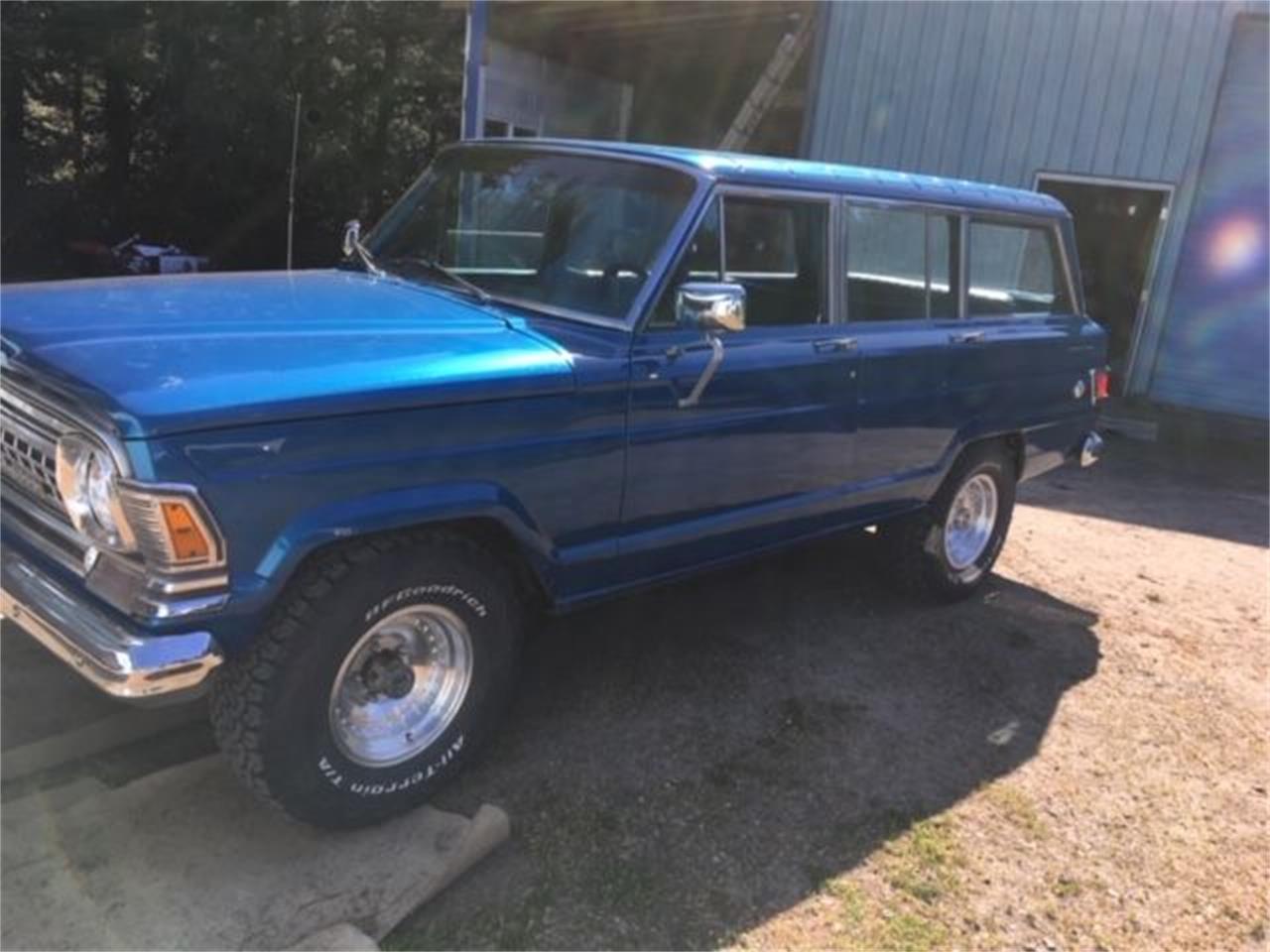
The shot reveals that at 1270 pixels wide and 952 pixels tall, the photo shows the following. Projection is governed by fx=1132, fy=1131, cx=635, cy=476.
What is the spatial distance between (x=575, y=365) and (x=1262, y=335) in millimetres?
9874

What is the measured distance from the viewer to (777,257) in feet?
13.9

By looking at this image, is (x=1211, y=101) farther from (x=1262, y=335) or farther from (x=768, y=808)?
(x=768, y=808)

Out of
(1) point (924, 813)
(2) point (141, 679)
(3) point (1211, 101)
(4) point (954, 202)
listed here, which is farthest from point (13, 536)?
(3) point (1211, 101)

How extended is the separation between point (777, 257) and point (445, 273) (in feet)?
4.04

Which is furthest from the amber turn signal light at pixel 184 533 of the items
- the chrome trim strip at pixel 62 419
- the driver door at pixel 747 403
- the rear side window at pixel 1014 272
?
the rear side window at pixel 1014 272

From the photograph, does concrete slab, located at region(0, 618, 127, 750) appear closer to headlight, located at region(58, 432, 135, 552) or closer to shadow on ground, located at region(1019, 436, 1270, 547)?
headlight, located at region(58, 432, 135, 552)

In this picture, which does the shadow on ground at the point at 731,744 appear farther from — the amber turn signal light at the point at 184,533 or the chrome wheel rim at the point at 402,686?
the amber turn signal light at the point at 184,533

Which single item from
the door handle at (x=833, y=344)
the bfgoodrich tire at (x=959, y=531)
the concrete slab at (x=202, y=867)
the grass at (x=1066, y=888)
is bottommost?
the grass at (x=1066, y=888)

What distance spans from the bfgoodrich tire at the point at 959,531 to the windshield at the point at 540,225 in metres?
2.10

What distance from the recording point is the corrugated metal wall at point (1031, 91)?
10.6 metres

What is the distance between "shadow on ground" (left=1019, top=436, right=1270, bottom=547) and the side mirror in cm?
479

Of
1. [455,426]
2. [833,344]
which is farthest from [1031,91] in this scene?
[455,426]

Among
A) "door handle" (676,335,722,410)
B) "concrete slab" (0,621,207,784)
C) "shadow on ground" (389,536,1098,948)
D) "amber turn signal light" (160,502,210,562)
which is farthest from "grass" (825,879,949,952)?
"concrete slab" (0,621,207,784)

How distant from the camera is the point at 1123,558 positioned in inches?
252
